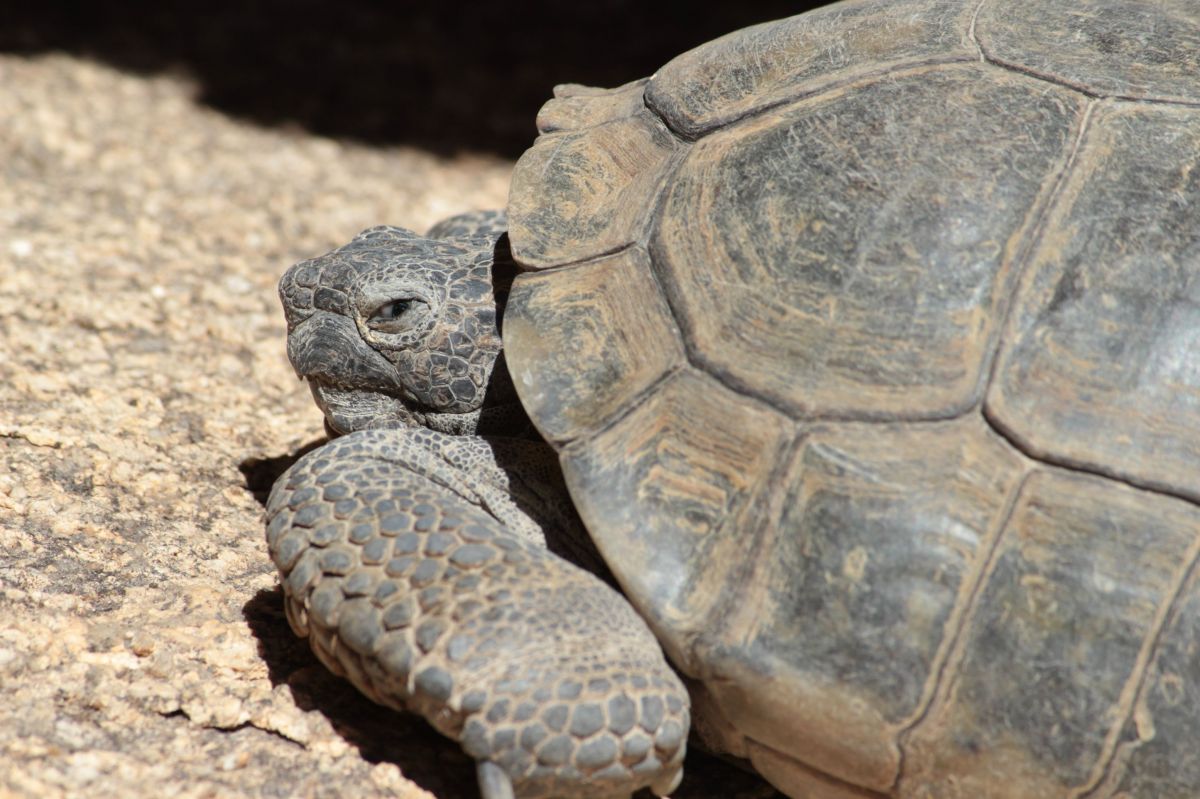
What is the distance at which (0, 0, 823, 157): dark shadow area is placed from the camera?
228 inches

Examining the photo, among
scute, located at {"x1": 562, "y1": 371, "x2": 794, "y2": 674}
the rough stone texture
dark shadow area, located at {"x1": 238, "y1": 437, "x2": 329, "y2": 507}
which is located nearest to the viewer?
scute, located at {"x1": 562, "y1": 371, "x2": 794, "y2": 674}

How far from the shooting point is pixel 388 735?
229cm

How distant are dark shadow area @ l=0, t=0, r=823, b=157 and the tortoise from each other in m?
3.62

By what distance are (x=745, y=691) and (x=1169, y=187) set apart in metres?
1.14

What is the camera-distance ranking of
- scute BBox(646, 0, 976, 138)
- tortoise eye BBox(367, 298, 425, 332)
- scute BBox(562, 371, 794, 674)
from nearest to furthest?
scute BBox(562, 371, 794, 674)
scute BBox(646, 0, 976, 138)
tortoise eye BBox(367, 298, 425, 332)

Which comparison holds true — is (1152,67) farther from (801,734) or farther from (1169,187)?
(801,734)

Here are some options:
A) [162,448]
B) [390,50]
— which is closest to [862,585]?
[162,448]

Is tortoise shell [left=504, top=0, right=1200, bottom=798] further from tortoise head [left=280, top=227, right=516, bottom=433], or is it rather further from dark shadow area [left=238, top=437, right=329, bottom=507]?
dark shadow area [left=238, top=437, right=329, bottom=507]

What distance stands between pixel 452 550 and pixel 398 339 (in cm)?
60

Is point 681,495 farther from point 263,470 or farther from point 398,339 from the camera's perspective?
point 263,470

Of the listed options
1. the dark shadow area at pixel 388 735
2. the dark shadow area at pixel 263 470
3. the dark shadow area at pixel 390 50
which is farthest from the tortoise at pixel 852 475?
the dark shadow area at pixel 390 50

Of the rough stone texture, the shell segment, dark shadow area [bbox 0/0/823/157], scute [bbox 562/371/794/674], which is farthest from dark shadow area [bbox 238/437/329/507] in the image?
dark shadow area [bbox 0/0/823/157]

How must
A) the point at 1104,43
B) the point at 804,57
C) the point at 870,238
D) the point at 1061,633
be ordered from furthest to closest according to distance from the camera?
1. the point at 804,57
2. the point at 1104,43
3. the point at 870,238
4. the point at 1061,633

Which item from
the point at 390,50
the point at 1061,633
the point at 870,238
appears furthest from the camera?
the point at 390,50
